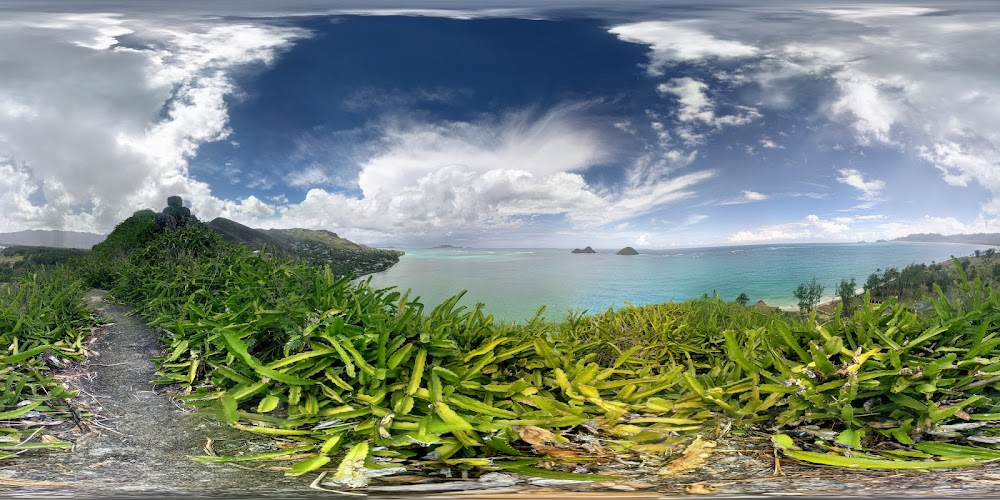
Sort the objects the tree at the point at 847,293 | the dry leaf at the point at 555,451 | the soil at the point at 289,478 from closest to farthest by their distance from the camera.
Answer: the soil at the point at 289,478, the dry leaf at the point at 555,451, the tree at the point at 847,293

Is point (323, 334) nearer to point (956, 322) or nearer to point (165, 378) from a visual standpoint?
point (165, 378)

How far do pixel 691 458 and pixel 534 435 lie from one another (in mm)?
321

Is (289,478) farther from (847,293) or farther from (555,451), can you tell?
(847,293)

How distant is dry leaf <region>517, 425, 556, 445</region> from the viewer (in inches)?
45.8

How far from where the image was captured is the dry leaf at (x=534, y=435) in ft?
3.82

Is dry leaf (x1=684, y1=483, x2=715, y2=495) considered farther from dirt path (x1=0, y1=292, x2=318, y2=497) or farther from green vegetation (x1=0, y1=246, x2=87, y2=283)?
green vegetation (x1=0, y1=246, x2=87, y2=283)

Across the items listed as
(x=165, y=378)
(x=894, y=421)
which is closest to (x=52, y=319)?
(x=165, y=378)

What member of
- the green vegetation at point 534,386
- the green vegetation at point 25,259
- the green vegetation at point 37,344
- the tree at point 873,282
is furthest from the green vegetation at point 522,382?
the green vegetation at point 25,259

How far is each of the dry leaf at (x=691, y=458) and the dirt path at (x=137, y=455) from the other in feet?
2.21

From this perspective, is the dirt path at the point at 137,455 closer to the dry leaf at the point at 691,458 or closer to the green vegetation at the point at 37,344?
the green vegetation at the point at 37,344

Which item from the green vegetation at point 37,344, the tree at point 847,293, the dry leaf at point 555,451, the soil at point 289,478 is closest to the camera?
the soil at point 289,478

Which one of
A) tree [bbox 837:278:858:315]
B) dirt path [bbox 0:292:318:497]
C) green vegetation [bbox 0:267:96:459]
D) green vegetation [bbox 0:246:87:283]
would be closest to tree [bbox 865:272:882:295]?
tree [bbox 837:278:858:315]

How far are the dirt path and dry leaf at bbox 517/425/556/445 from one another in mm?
433

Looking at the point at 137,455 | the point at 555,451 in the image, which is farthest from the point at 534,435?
the point at 137,455
